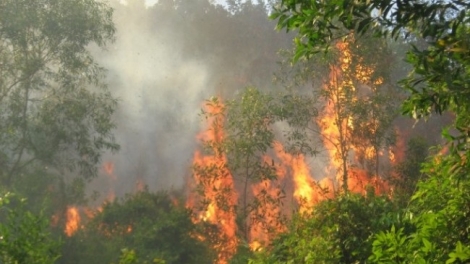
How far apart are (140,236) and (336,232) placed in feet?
35.7

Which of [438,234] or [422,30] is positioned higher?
[422,30]

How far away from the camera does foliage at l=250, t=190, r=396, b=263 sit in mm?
9414

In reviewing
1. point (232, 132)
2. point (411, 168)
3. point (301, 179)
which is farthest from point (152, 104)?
point (411, 168)

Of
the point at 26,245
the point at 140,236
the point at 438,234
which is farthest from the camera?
the point at 140,236

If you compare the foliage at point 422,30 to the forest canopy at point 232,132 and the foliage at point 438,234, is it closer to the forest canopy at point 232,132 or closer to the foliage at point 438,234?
the forest canopy at point 232,132

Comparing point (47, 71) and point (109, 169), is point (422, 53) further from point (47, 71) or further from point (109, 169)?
point (109, 169)

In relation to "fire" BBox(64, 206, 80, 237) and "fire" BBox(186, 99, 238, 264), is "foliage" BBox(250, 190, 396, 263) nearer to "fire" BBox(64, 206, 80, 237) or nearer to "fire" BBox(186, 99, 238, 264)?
"fire" BBox(186, 99, 238, 264)

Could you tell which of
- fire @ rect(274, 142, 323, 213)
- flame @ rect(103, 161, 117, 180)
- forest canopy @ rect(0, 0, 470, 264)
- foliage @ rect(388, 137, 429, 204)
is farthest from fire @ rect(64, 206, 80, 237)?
foliage @ rect(388, 137, 429, 204)

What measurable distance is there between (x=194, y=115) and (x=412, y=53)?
33930 millimetres

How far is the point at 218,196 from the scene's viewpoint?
18891 mm

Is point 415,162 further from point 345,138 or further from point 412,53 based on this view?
point 412,53

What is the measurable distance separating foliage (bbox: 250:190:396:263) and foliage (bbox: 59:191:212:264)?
8.24 meters

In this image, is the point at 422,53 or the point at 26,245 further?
the point at 26,245

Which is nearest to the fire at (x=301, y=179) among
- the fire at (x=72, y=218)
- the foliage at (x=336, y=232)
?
the fire at (x=72, y=218)
